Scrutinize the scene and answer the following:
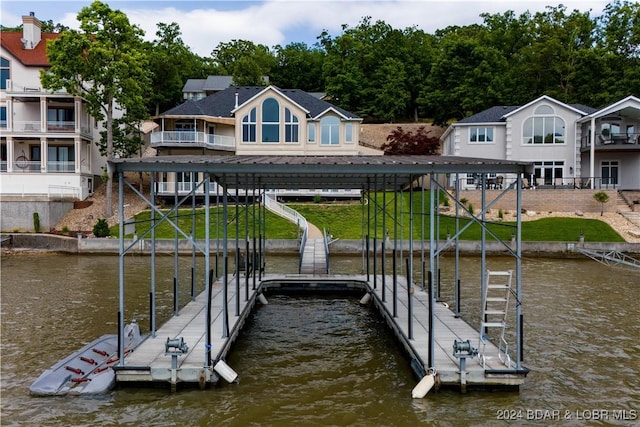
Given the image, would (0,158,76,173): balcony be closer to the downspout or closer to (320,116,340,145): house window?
(320,116,340,145): house window

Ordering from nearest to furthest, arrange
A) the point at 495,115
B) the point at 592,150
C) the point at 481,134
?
the point at 592,150 → the point at 481,134 → the point at 495,115

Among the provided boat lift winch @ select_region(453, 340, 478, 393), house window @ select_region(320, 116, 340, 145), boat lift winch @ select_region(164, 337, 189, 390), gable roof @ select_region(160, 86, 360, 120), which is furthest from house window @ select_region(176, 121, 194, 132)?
boat lift winch @ select_region(453, 340, 478, 393)

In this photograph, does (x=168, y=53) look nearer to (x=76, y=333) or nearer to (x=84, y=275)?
(x=84, y=275)

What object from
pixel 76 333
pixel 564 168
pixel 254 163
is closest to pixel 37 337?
pixel 76 333

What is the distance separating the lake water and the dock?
0.87 feet

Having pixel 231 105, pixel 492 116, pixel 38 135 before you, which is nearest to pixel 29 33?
pixel 38 135

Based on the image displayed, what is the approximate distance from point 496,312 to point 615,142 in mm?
39265

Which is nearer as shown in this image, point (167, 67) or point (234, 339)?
point (234, 339)

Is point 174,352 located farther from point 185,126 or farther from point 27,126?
point 27,126

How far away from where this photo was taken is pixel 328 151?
47062 millimetres

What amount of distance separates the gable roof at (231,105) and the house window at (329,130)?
2.28 ft

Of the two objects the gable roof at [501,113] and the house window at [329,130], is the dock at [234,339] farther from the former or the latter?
the gable roof at [501,113]

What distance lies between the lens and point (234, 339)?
14.4m

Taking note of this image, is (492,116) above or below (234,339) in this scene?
above
